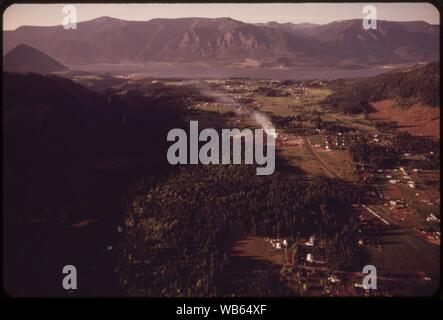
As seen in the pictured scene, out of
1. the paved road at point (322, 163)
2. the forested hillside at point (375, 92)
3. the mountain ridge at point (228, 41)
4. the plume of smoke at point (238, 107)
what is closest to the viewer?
the mountain ridge at point (228, 41)

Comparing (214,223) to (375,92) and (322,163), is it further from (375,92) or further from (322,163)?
(375,92)

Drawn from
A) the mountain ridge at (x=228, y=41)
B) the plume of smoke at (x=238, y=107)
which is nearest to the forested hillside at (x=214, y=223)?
the plume of smoke at (x=238, y=107)

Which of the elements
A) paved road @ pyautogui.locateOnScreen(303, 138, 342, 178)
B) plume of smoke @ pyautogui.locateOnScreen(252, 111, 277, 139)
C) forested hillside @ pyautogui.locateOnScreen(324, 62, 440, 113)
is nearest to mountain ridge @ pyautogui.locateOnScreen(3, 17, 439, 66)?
forested hillside @ pyautogui.locateOnScreen(324, 62, 440, 113)

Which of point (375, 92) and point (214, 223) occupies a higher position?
point (375, 92)

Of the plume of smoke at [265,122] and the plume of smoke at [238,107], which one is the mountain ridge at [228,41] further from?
the plume of smoke at [265,122]

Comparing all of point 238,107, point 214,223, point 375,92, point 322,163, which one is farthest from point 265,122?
point 375,92

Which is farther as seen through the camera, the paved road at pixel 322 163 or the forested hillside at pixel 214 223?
the paved road at pixel 322 163

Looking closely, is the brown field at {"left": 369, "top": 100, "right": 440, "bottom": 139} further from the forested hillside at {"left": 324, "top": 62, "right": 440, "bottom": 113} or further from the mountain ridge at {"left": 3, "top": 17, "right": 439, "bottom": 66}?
the mountain ridge at {"left": 3, "top": 17, "right": 439, "bottom": 66}
